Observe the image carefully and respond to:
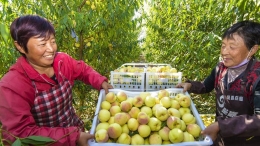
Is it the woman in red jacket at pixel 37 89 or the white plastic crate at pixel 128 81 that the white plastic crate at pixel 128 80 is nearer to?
the white plastic crate at pixel 128 81

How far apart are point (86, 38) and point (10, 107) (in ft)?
8.23

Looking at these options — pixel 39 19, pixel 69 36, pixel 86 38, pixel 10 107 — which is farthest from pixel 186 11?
pixel 10 107

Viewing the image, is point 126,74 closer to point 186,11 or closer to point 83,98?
point 83,98

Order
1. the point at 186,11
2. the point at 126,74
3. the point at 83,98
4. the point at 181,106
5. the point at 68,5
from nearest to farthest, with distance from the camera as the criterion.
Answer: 1. the point at 181,106
2. the point at 126,74
3. the point at 68,5
4. the point at 83,98
5. the point at 186,11

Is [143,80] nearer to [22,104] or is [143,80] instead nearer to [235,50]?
[235,50]

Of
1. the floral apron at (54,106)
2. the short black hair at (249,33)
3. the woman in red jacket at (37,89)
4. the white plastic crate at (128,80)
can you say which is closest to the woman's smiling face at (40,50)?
the woman in red jacket at (37,89)

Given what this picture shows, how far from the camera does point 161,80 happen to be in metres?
2.54

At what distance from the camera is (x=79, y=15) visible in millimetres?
2678

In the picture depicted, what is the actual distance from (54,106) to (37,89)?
0.18 meters

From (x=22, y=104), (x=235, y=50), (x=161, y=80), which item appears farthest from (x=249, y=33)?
(x=22, y=104)

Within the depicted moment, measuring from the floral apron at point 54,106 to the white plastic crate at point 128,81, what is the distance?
0.82 meters

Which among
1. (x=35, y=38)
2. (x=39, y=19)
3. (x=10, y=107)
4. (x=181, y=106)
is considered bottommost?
(x=181, y=106)

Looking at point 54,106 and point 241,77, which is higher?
point 241,77

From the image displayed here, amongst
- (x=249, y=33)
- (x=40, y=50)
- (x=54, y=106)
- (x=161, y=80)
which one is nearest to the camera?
(x=40, y=50)
